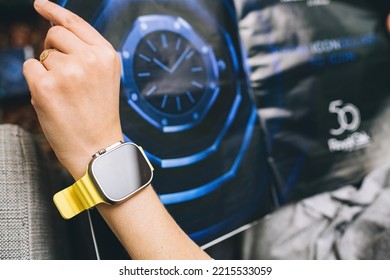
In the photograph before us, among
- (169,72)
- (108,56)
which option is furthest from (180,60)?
(108,56)

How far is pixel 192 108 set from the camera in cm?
76

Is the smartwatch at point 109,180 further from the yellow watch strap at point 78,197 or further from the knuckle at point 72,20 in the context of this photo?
the knuckle at point 72,20

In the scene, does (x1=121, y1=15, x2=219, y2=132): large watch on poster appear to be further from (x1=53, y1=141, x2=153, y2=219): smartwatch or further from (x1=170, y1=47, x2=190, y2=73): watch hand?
(x1=53, y1=141, x2=153, y2=219): smartwatch

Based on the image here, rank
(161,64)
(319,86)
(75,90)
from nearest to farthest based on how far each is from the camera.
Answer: (75,90) < (161,64) < (319,86)

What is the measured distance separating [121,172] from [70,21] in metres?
0.22

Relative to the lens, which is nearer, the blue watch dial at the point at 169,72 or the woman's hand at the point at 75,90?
the woman's hand at the point at 75,90

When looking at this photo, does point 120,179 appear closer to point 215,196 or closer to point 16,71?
point 215,196

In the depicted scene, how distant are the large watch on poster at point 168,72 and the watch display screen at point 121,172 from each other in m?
0.13

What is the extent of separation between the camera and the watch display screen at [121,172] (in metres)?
0.58

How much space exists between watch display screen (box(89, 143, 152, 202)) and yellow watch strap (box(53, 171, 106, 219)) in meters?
0.01

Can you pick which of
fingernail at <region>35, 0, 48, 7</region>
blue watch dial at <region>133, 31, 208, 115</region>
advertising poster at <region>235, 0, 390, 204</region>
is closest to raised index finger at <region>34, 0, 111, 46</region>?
fingernail at <region>35, 0, 48, 7</region>

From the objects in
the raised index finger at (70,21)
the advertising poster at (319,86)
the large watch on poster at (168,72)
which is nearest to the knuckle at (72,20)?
the raised index finger at (70,21)

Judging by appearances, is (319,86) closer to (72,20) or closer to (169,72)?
(169,72)

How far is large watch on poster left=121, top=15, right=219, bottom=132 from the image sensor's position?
0.71 metres
